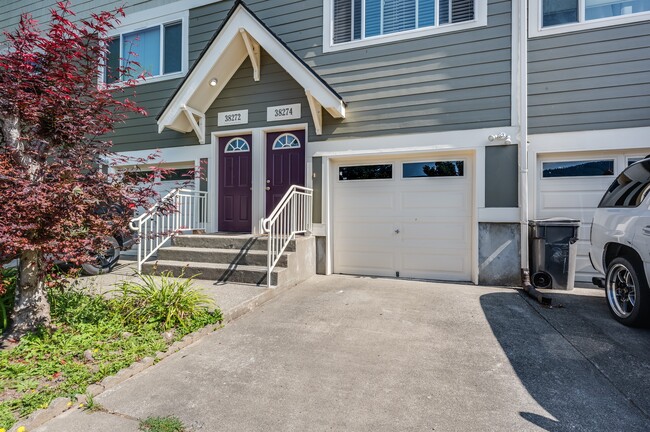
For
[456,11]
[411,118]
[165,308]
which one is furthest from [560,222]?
[165,308]

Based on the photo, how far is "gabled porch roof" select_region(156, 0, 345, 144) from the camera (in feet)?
19.1

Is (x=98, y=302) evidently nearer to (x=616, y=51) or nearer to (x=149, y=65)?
(x=149, y=65)

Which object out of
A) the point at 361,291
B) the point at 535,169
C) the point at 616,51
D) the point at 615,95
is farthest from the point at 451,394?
the point at 616,51

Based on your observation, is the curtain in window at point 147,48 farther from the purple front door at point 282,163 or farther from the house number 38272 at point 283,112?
the purple front door at point 282,163

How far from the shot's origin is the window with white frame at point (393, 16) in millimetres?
5652

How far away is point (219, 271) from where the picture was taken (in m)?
5.13

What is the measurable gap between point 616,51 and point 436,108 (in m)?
2.63

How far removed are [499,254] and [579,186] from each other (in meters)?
1.64

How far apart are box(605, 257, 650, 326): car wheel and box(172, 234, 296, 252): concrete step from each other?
415cm

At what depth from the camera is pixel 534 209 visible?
17.7 ft

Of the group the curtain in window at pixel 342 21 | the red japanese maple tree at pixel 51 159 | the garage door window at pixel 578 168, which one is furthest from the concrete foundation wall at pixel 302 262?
the garage door window at pixel 578 168

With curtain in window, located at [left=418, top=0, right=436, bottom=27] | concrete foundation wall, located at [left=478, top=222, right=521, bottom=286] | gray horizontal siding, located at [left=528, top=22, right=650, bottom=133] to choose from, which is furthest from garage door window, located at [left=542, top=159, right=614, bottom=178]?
curtain in window, located at [left=418, top=0, right=436, bottom=27]

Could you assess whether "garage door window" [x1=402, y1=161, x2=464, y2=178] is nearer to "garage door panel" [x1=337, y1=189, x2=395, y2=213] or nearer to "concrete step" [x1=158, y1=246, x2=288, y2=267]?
"garage door panel" [x1=337, y1=189, x2=395, y2=213]

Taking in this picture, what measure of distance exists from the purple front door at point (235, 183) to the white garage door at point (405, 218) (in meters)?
1.83
